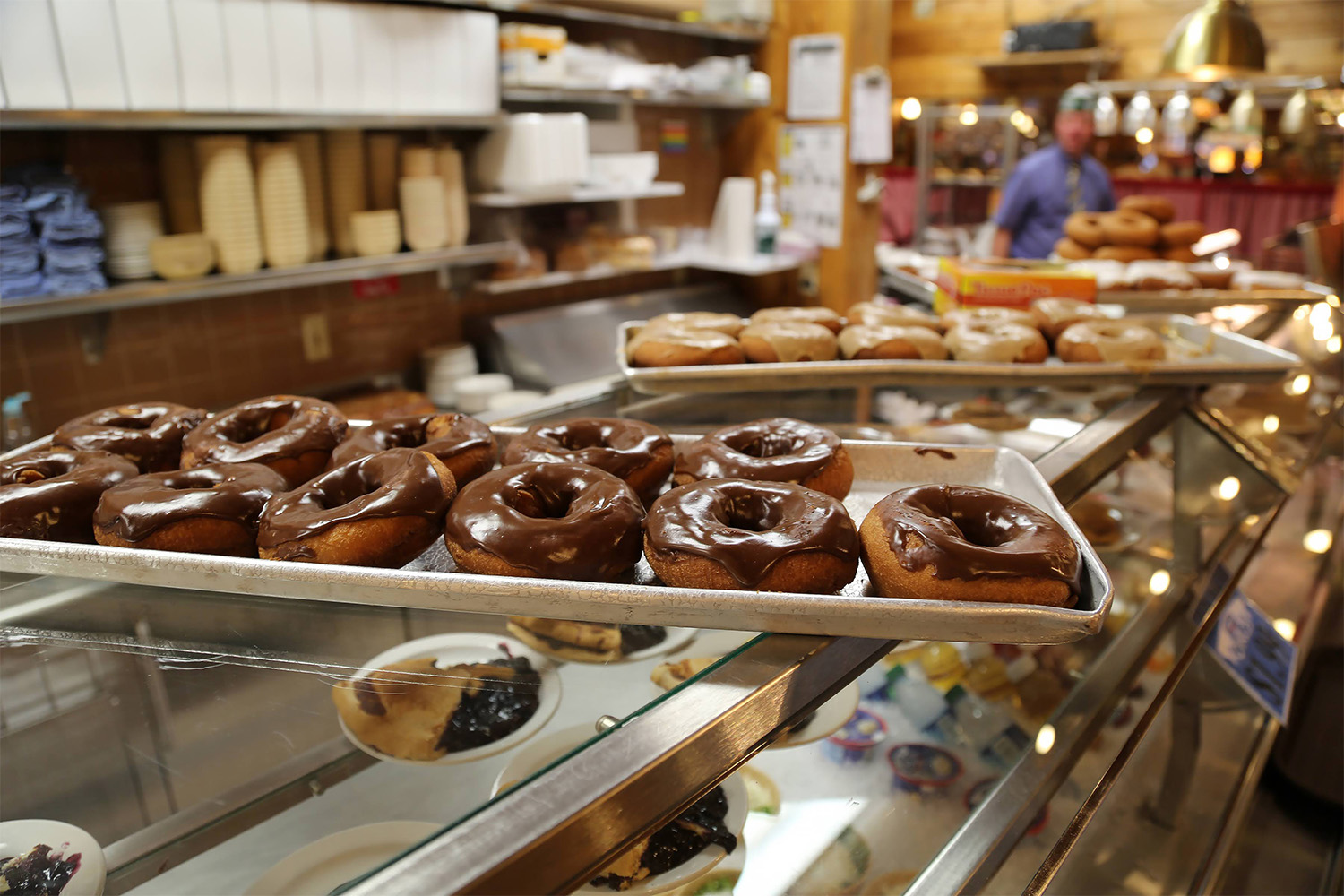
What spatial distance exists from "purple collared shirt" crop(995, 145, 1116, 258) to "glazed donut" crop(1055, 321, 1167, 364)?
11.8 ft

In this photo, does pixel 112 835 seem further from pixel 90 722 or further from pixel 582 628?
pixel 582 628

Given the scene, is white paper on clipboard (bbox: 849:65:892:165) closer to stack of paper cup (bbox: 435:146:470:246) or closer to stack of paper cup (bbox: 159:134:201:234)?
stack of paper cup (bbox: 435:146:470:246)

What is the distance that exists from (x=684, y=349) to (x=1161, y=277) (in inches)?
76.0

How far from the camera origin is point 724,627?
0.84m

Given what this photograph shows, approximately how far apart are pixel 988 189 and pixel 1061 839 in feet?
29.7

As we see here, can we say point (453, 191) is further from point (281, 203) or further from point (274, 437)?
point (274, 437)

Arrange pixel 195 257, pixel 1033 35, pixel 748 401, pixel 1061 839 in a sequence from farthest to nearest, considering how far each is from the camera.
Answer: pixel 1033 35 < pixel 195 257 < pixel 748 401 < pixel 1061 839

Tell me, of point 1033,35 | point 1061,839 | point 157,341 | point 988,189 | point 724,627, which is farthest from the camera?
point 988,189

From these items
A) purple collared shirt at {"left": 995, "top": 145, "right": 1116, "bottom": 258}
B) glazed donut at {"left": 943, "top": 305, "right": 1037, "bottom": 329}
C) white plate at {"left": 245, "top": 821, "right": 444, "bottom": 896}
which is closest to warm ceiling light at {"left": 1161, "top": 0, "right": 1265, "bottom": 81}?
purple collared shirt at {"left": 995, "top": 145, "right": 1116, "bottom": 258}

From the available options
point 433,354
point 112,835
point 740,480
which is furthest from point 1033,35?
point 112,835

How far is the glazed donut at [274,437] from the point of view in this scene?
3.80 feet

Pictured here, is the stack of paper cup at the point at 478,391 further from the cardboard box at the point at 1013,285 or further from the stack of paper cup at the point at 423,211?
the cardboard box at the point at 1013,285

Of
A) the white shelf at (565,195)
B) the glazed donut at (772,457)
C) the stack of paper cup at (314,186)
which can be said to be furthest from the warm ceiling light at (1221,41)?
the glazed donut at (772,457)

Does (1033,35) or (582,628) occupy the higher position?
(1033,35)
